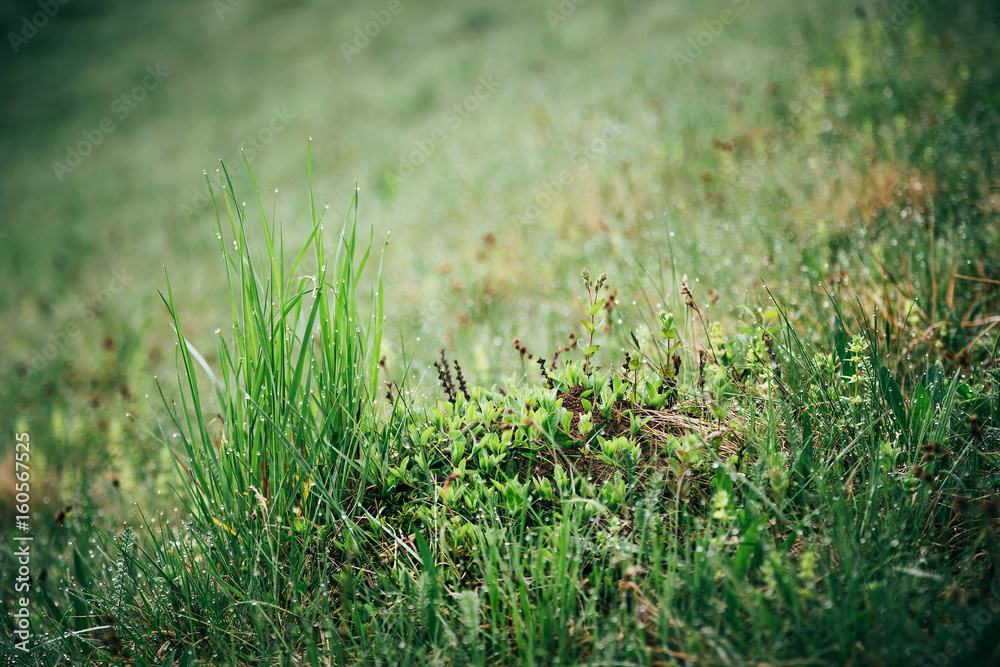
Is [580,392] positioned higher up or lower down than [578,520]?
higher up

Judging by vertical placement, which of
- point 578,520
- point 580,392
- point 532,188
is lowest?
point 578,520

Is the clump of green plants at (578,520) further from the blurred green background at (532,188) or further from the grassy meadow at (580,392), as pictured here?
the blurred green background at (532,188)

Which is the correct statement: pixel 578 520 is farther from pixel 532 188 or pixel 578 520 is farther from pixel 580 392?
pixel 532 188

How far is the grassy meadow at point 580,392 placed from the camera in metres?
1.53

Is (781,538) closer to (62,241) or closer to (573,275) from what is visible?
(573,275)

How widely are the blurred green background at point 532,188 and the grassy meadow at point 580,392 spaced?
5cm

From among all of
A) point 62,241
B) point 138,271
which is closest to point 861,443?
point 138,271

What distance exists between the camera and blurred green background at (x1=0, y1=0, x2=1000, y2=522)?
11.8ft

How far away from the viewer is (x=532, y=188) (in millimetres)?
6410

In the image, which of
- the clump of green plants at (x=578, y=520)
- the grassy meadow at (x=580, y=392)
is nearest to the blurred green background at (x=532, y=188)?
the grassy meadow at (x=580, y=392)

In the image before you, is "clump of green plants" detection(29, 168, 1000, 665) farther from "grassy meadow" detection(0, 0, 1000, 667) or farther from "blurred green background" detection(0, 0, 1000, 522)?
"blurred green background" detection(0, 0, 1000, 522)

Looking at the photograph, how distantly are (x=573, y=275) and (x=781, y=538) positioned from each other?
2994mm

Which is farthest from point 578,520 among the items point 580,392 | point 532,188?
point 532,188

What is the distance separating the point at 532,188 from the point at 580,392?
469 centimetres
